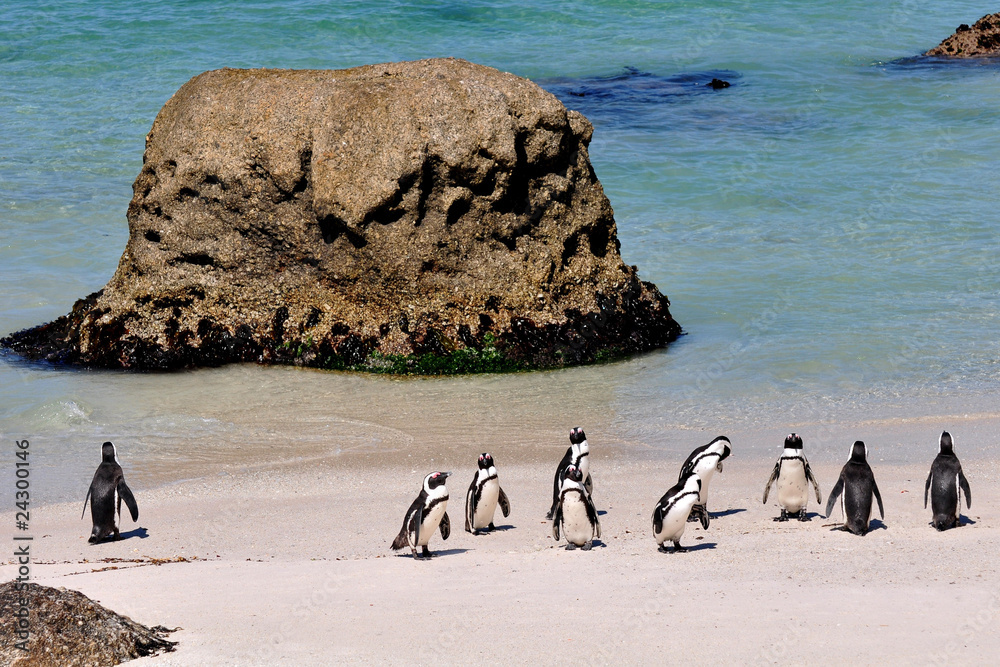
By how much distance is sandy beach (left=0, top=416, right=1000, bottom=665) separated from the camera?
4.43 meters

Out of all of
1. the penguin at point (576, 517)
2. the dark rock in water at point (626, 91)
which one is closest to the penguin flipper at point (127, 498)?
the penguin at point (576, 517)

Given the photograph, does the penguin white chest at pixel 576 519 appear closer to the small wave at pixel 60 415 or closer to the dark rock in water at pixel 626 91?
the small wave at pixel 60 415

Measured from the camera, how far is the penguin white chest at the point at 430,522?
5965mm

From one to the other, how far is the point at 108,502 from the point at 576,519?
2618 millimetres

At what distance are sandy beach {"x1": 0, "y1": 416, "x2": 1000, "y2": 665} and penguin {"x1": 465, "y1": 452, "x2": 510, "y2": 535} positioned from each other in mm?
103

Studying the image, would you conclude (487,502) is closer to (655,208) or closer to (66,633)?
(66,633)

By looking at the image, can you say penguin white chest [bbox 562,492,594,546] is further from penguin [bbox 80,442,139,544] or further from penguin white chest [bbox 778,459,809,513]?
penguin [bbox 80,442,139,544]

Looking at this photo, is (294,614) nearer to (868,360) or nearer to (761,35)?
(868,360)

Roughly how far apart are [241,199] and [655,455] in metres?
4.34

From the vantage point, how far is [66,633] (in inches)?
161

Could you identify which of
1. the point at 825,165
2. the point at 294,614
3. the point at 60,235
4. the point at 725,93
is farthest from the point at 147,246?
the point at 725,93

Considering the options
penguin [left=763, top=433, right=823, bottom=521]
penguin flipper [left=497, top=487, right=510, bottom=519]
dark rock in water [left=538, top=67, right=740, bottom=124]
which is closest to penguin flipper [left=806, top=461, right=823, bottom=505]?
penguin [left=763, top=433, right=823, bottom=521]

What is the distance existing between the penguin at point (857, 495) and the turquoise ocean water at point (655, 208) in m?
1.84

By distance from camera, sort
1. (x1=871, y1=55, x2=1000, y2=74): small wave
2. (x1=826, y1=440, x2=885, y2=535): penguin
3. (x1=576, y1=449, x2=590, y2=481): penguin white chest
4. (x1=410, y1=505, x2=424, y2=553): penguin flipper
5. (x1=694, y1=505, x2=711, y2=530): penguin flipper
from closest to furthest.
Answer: (x1=410, y1=505, x2=424, y2=553): penguin flipper < (x1=826, y1=440, x2=885, y2=535): penguin < (x1=694, y1=505, x2=711, y2=530): penguin flipper < (x1=576, y1=449, x2=590, y2=481): penguin white chest < (x1=871, y1=55, x2=1000, y2=74): small wave
